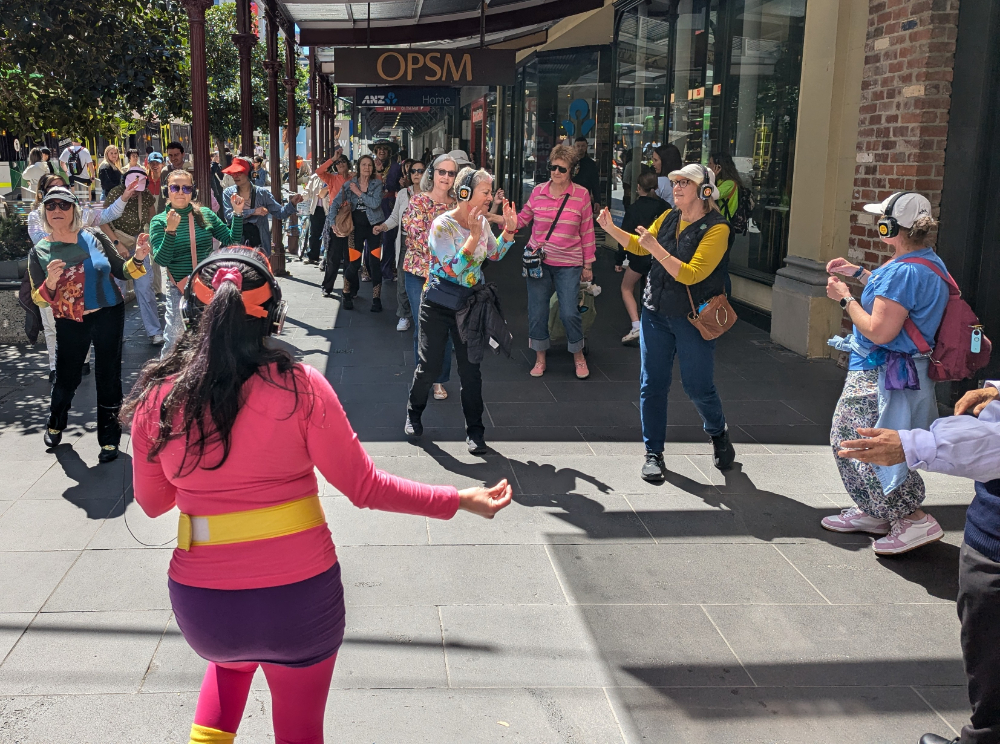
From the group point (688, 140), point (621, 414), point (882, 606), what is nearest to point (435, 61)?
point (688, 140)

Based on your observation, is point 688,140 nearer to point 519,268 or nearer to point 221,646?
point 519,268

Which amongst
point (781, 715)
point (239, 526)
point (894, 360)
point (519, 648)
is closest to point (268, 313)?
point (239, 526)

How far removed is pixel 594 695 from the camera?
12.0ft

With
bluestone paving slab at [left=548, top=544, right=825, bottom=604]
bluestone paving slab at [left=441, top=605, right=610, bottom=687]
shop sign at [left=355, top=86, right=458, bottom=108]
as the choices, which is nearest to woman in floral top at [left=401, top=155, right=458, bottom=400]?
bluestone paving slab at [left=548, top=544, right=825, bottom=604]

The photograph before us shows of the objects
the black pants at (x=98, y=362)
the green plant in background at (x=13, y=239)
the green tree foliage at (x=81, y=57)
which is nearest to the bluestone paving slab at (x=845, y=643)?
the black pants at (x=98, y=362)

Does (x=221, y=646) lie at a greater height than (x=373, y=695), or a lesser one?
greater

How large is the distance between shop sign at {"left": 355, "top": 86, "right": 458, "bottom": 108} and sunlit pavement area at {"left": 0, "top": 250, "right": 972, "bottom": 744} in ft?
43.1

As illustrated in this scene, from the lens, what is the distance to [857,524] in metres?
5.24

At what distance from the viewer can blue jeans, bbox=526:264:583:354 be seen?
8.47m

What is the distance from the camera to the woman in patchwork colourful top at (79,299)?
6.11 m

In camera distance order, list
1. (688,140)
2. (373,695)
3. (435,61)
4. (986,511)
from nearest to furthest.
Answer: (986,511) < (373,695) < (435,61) < (688,140)

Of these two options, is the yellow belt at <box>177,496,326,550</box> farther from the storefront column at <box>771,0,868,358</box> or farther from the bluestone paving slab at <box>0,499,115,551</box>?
the storefront column at <box>771,0,868,358</box>

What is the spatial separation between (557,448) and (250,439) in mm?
4517

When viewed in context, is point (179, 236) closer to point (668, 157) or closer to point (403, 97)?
point (668, 157)
